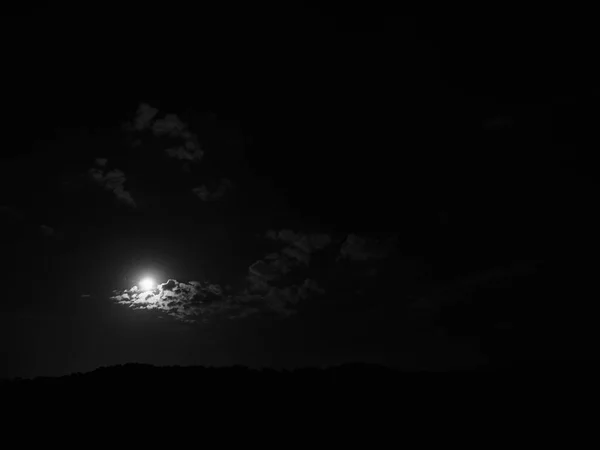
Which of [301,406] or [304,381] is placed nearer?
[301,406]

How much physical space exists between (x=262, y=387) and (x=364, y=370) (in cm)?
483

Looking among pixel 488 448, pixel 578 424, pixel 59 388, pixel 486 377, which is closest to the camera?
pixel 488 448

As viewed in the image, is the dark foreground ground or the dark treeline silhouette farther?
the dark treeline silhouette

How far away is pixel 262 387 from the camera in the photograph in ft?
44.7

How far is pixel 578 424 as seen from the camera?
11336mm

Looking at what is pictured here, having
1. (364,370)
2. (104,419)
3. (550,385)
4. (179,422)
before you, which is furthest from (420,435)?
(104,419)

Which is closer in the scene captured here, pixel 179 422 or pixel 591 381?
pixel 179 422

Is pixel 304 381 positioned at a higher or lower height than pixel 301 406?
higher

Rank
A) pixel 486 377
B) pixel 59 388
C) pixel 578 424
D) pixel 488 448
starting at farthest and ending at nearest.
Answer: pixel 486 377, pixel 59 388, pixel 578 424, pixel 488 448

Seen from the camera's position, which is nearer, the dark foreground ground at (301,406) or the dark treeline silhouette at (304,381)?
the dark foreground ground at (301,406)

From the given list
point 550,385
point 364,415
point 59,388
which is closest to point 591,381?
point 550,385

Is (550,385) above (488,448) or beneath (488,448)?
above

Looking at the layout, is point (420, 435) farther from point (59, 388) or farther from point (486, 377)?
point (59, 388)

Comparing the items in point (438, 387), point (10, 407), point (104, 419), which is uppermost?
point (10, 407)
